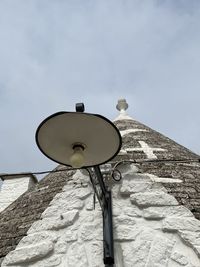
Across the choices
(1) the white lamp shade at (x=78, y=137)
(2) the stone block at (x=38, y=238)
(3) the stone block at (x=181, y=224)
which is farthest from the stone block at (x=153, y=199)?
(2) the stone block at (x=38, y=238)

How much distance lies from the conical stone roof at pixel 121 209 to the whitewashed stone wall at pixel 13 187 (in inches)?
42.3

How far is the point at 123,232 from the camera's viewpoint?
11.0 feet

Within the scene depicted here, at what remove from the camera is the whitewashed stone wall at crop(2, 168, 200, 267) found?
314 cm

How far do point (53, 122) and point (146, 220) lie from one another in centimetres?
129

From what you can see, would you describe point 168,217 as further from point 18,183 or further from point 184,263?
point 18,183

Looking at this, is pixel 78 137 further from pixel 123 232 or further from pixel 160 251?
pixel 160 251

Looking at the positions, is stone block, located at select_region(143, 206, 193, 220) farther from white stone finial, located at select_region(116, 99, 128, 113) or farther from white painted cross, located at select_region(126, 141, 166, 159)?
white stone finial, located at select_region(116, 99, 128, 113)

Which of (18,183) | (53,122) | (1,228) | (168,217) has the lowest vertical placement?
(168,217)

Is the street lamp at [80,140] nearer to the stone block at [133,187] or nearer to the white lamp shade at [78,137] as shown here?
the white lamp shade at [78,137]

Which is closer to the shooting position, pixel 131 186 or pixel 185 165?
pixel 131 186

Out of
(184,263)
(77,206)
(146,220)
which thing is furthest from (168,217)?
(77,206)

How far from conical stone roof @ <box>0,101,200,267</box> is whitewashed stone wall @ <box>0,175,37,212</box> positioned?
1074 millimetres

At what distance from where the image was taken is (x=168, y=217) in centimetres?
341

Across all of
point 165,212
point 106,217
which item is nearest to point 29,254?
point 106,217
